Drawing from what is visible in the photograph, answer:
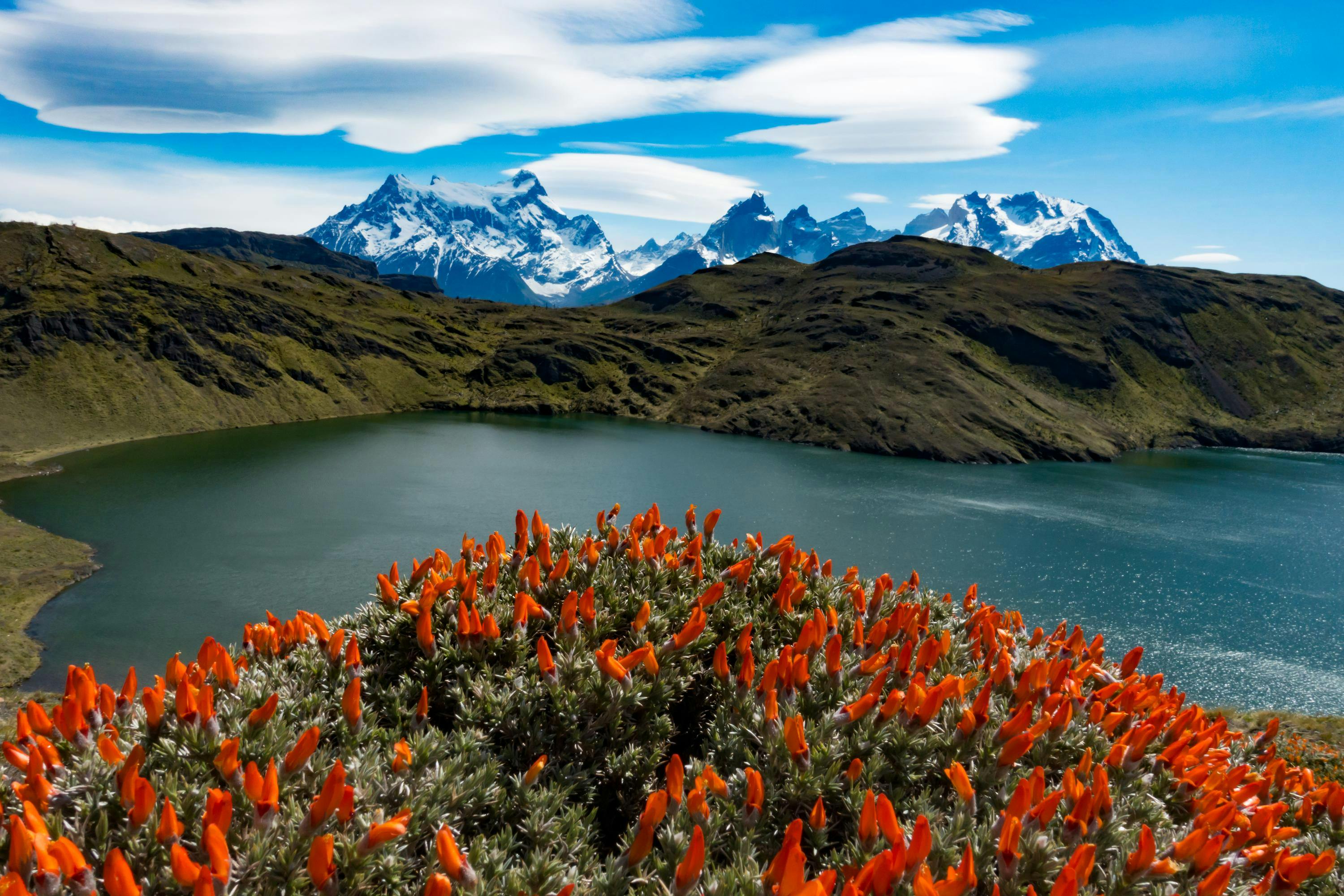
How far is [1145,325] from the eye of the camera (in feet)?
518

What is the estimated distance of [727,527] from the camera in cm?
5322

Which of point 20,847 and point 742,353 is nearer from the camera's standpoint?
point 20,847

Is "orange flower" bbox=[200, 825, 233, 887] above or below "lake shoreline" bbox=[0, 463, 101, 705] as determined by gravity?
above

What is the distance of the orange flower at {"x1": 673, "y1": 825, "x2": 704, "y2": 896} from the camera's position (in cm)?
326

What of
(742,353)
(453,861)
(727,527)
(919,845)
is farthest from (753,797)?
(742,353)

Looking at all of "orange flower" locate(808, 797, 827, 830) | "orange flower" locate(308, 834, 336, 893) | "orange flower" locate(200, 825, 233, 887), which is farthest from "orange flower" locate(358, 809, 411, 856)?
"orange flower" locate(808, 797, 827, 830)

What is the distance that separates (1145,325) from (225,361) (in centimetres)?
18092

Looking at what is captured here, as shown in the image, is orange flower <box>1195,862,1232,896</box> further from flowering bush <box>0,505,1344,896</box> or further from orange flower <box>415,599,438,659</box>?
orange flower <box>415,599,438,659</box>

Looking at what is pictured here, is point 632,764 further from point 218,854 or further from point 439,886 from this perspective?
point 218,854

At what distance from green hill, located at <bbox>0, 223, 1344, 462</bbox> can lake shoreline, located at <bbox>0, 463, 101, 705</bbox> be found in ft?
102

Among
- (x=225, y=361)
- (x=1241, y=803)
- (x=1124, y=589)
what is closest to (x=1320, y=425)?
(x=1124, y=589)

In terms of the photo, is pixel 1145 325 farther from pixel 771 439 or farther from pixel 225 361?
pixel 225 361

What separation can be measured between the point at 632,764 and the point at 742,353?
476 feet

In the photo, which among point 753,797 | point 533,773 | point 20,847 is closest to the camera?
point 20,847
